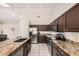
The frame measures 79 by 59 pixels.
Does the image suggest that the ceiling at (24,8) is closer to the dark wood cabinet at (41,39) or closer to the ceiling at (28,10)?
the ceiling at (28,10)

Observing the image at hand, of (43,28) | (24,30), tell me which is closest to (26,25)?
(24,30)

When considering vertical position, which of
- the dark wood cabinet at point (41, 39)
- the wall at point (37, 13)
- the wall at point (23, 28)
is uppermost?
the wall at point (37, 13)

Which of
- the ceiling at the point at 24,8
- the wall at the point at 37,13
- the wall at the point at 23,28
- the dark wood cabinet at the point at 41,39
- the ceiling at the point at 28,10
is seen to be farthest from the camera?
the dark wood cabinet at the point at 41,39

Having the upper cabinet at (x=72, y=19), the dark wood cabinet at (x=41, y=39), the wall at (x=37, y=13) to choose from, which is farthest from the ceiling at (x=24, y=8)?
the dark wood cabinet at (x=41, y=39)

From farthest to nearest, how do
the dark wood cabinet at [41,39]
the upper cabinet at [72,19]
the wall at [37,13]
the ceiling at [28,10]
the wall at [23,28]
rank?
the dark wood cabinet at [41,39], the wall at [23,28], the wall at [37,13], the ceiling at [28,10], the upper cabinet at [72,19]

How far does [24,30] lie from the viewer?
6543mm

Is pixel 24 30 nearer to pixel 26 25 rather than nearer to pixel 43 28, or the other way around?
pixel 26 25

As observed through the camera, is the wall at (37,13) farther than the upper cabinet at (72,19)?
Yes

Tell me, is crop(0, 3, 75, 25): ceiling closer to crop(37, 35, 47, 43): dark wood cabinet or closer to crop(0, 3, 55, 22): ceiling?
crop(0, 3, 55, 22): ceiling

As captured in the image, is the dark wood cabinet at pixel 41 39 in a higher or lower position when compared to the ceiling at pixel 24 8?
lower

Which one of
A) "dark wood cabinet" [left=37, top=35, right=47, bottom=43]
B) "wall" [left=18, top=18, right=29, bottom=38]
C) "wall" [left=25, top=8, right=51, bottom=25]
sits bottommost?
"dark wood cabinet" [left=37, top=35, right=47, bottom=43]

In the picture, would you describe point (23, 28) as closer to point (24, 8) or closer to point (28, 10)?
point (28, 10)

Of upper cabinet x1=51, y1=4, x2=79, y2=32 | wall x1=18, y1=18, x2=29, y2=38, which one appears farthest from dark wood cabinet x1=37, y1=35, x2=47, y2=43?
upper cabinet x1=51, y1=4, x2=79, y2=32

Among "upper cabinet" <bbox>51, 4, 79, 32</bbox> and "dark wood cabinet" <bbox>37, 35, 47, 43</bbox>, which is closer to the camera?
"upper cabinet" <bbox>51, 4, 79, 32</bbox>
